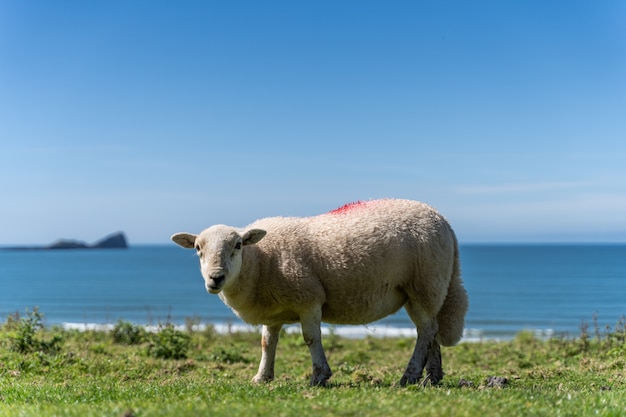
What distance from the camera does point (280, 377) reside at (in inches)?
569

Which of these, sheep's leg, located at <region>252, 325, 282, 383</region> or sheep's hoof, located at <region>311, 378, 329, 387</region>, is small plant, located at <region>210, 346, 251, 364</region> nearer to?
sheep's leg, located at <region>252, 325, 282, 383</region>

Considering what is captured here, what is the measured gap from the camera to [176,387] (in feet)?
35.9

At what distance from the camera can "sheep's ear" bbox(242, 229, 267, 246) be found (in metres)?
11.8

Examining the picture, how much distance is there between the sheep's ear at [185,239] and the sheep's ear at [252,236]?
83 cm

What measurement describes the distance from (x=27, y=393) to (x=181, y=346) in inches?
255

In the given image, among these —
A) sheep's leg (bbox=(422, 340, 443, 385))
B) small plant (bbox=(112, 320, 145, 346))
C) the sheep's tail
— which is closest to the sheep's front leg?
sheep's leg (bbox=(422, 340, 443, 385))

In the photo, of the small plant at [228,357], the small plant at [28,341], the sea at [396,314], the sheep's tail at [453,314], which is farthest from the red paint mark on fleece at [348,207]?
the sea at [396,314]

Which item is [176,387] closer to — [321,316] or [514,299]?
[321,316]

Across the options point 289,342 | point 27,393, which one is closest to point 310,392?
point 27,393

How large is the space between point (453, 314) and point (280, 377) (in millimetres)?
3701

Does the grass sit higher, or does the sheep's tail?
the sheep's tail

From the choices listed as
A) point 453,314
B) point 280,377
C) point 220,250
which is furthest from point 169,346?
point 453,314

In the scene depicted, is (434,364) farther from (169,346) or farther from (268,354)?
(169,346)

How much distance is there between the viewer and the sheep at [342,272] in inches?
470
